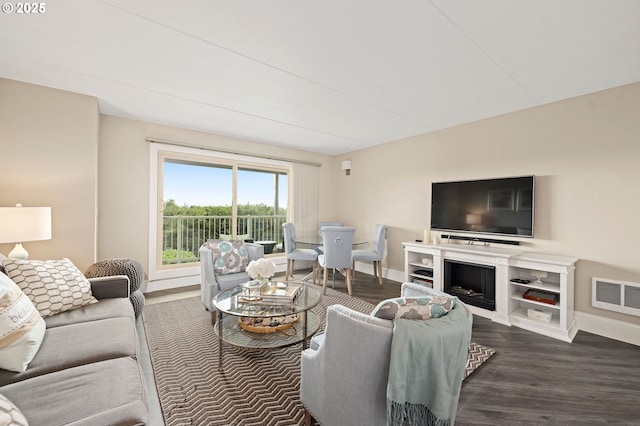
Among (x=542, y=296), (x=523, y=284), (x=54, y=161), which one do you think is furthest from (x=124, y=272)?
(x=542, y=296)

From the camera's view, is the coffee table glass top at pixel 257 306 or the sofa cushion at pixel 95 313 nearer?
the sofa cushion at pixel 95 313

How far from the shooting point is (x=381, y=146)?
504 cm

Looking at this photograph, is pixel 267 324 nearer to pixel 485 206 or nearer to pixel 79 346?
pixel 79 346

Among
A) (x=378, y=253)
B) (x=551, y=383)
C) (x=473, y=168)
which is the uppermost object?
(x=473, y=168)

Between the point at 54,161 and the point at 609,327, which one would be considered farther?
the point at 54,161

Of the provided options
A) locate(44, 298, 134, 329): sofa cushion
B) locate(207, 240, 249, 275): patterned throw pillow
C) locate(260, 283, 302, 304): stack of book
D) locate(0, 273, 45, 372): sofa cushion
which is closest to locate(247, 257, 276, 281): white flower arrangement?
locate(260, 283, 302, 304): stack of book

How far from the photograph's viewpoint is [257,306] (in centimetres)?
228

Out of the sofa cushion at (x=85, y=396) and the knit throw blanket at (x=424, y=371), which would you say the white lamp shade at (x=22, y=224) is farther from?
the knit throw blanket at (x=424, y=371)

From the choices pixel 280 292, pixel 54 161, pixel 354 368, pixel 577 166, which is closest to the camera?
pixel 354 368

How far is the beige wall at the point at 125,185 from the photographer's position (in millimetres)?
3539

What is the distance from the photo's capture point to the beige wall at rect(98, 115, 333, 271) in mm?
3539

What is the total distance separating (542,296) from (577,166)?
1.45m

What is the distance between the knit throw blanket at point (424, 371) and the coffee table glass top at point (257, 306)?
3.59 ft

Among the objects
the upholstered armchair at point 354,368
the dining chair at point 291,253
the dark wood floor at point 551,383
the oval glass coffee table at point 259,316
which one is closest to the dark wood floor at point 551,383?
the dark wood floor at point 551,383
